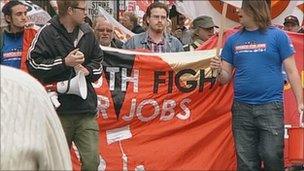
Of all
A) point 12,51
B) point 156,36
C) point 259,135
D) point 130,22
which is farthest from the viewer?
Answer: point 130,22

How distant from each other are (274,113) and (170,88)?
5.66 feet

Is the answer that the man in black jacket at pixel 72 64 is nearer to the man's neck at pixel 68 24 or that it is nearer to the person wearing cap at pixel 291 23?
the man's neck at pixel 68 24

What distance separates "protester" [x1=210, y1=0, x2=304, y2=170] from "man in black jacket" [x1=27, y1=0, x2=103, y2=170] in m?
1.24

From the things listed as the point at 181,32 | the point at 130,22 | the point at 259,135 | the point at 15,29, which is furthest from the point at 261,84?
the point at 130,22

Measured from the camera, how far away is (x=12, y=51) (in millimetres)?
7562

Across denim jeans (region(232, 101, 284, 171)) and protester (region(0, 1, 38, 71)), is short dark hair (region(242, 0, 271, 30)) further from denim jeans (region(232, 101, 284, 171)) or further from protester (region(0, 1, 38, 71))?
protester (region(0, 1, 38, 71))

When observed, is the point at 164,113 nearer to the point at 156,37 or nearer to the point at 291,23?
the point at 156,37

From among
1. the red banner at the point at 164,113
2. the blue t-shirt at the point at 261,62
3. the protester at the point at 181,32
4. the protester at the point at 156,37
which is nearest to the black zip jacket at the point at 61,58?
the blue t-shirt at the point at 261,62

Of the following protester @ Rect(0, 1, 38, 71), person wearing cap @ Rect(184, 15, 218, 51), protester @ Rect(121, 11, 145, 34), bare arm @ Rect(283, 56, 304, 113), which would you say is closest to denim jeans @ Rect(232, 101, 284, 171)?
bare arm @ Rect(283, 56, 304, 113)

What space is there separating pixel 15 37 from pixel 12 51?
182mm

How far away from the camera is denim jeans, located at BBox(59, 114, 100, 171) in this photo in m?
6.27

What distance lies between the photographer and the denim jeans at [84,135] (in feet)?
20.6

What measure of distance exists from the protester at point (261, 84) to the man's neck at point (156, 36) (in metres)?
1.54

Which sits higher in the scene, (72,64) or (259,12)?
(259,12)
